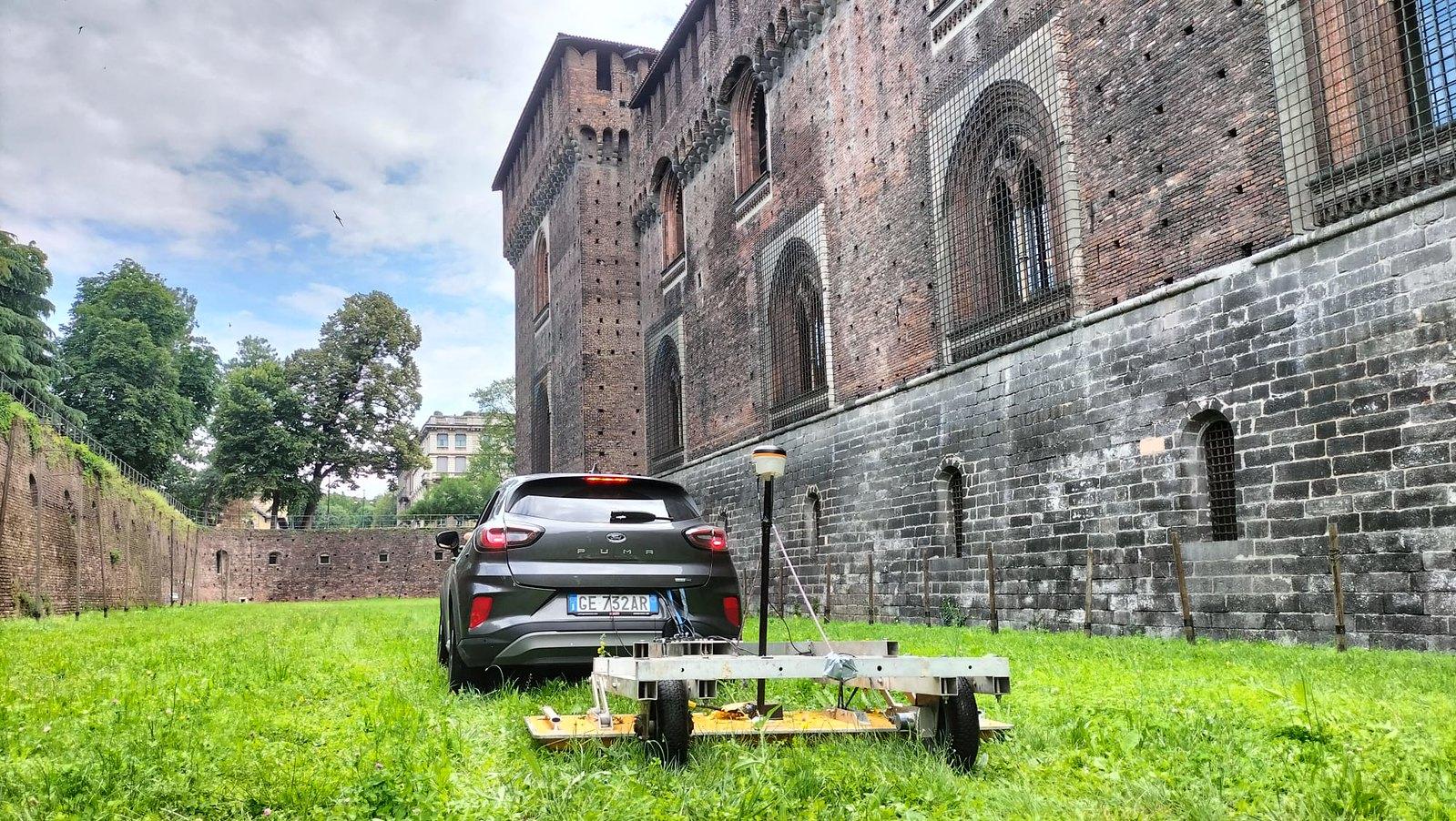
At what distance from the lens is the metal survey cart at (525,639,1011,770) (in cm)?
414

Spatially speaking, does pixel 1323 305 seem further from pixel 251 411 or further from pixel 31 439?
pixel 251 411

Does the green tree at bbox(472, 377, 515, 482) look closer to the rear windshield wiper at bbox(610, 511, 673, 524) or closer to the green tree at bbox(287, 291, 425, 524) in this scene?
the green tree at bbox(287, 291, 425, 524)

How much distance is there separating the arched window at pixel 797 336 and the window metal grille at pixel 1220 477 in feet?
31.8

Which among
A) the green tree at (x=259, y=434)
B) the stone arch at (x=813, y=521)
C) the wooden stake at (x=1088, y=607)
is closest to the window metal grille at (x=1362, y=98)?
the wooden stake at (x=1088, y=607)

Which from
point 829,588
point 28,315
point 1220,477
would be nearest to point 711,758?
point 1220,477

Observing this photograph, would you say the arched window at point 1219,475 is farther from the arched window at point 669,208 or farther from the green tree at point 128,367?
the green tree at point 128,367

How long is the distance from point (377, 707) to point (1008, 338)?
38.7ft

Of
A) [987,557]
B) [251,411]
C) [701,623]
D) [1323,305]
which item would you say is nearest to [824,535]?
[987,557]

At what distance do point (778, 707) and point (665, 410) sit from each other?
27078 millimetres

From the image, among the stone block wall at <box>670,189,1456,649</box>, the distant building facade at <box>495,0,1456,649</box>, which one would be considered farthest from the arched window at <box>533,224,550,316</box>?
the stone block wall at <box>670,189,1456,649</box>

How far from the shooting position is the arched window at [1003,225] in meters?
14.8

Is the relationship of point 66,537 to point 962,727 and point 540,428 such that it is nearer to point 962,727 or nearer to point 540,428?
point 540,428

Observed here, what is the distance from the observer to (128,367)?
146 feet

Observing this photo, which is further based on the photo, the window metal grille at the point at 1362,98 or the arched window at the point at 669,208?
the arched window at the point at 669,208
